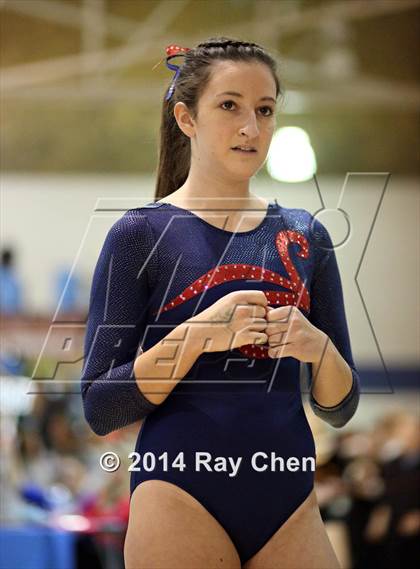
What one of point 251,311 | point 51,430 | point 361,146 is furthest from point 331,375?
point 51,430

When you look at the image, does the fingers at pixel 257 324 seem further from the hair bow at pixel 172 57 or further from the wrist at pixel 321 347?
the hair bow at pixel 172 57

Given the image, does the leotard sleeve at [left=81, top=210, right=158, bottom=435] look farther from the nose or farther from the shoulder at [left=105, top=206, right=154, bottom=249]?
the nose

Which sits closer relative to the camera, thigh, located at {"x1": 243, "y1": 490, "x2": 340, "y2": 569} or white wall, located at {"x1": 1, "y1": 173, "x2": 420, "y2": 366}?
thigh, located at {"x1": 243, "y1": 490, "x2": 340, "y2": 569}

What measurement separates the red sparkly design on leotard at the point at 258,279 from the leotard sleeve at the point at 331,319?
0.12ft

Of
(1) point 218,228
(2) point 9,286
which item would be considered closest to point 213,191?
(1) point 218,228

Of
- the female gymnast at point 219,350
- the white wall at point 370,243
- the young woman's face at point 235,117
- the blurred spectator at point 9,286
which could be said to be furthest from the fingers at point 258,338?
the blurred spectator at point 9,286

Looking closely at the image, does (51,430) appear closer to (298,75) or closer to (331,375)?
(298,75)

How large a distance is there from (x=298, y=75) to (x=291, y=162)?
3.18 m

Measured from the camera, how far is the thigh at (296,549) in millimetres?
1239

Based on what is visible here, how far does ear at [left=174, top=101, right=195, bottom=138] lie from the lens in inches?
53.4

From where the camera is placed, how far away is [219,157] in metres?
1.32

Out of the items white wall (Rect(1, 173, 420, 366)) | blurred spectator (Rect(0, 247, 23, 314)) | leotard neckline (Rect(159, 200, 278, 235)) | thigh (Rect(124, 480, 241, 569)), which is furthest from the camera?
blurred spectator (Rect(0, 247, 23, 314))

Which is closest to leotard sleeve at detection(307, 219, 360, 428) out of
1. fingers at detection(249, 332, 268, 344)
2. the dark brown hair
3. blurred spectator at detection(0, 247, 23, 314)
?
fingers at detection(249, 332, 268, 344)

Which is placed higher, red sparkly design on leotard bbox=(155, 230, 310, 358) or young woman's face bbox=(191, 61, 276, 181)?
young woman's face bbox=(191, 61, 276, 181)
